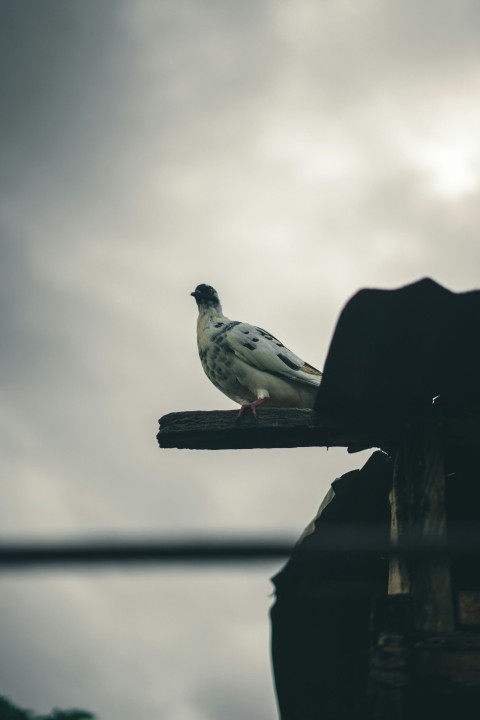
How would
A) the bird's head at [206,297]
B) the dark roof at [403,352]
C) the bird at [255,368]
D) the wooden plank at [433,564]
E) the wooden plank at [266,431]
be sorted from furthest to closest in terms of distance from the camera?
the bird's head at [206,297]
the bird at [255,368]
the wooden plank at [266,431]
the dark roof at [403,352]
the wooden plank at [433,564]

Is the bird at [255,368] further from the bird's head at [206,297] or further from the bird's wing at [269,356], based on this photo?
the bird's head at [206,297]

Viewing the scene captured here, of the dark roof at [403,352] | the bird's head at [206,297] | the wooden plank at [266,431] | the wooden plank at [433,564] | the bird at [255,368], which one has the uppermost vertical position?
the bird's head at [206,297]

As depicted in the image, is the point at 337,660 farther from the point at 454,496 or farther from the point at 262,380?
the point at 262,380

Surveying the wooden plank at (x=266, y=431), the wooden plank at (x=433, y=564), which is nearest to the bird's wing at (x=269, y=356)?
the wooden plank at (x=266, y=431)

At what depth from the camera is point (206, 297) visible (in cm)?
839

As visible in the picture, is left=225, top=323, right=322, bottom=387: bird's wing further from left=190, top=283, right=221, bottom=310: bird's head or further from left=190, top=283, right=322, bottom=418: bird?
left=190, top=283, right=221, bottom=310: bird's head

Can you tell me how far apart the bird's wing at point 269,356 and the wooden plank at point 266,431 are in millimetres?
2359

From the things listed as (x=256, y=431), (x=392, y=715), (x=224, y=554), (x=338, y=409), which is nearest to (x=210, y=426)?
(x=256, y=431)

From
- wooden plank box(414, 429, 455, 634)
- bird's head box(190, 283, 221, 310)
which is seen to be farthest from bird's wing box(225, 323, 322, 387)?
wooden plank box(414, 429, 455, 634)

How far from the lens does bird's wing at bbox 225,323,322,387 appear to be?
689cm

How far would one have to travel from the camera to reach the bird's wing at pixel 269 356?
689 cm

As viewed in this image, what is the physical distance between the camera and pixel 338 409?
4395 millimetres

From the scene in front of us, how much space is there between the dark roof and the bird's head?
4.06 m

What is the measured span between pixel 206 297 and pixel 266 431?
4.12m
